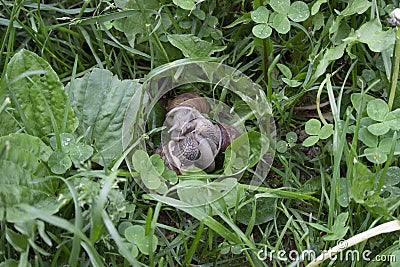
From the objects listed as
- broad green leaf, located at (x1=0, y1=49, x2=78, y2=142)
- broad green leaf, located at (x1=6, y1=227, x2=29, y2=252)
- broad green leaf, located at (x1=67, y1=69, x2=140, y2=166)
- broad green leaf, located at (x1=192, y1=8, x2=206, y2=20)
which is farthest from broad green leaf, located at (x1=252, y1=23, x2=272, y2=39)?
broad green leaf, located at (x1=6, y1=227, x2=29, y2=252)

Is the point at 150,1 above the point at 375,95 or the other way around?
above

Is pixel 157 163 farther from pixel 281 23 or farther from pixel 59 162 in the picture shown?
pixel 281 23

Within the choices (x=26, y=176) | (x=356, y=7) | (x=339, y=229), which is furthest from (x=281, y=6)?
(x=26, y=176)

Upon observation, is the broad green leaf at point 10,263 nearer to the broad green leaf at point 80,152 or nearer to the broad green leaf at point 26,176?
the broad green leaf at point 26,176

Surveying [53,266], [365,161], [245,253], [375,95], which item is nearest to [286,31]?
[375,95]

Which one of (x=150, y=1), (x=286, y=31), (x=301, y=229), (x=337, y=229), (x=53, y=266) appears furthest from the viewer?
(x=150, y=1)

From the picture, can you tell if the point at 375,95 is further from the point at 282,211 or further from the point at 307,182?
the point at 282,211

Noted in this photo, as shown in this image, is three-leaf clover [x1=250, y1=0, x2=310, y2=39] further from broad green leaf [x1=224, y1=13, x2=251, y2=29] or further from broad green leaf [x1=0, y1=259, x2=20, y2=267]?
broad green leaf [x1=0, y1=259, x2=20, y2=267]
